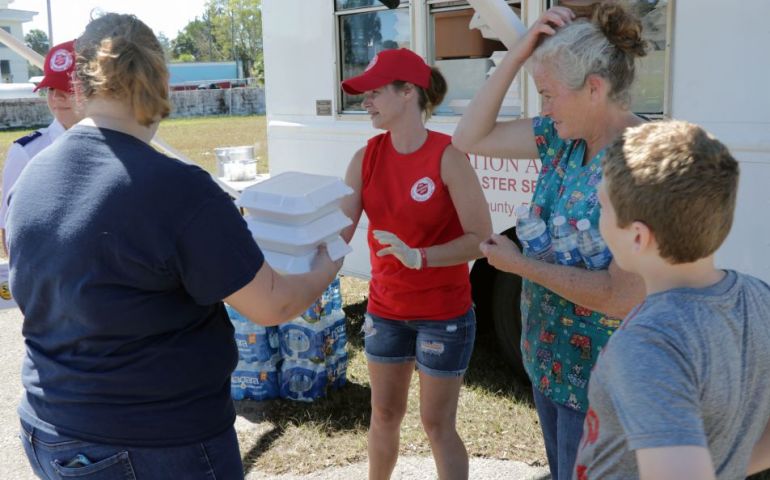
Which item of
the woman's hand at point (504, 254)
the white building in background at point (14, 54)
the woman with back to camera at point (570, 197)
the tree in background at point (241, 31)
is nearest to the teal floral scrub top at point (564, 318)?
the woman with back to camera at point (570, 197)

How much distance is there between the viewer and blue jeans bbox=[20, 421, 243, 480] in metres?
1.69

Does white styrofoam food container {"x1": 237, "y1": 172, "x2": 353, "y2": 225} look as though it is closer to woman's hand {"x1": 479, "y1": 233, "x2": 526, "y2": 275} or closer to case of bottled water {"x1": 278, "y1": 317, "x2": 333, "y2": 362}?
woman's hand {"x1": 479, "y1": 233, "x2": 526, "y2": 275}

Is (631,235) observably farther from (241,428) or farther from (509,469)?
(241,428)

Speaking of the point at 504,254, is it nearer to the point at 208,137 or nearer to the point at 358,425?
the point at 358,425

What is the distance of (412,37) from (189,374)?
10.5 ft

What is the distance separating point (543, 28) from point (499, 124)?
15.9 inches

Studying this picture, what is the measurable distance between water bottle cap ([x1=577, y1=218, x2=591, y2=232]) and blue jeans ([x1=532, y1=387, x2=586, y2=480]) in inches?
19.9

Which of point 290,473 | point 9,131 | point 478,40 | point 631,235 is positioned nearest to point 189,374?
point 631,235

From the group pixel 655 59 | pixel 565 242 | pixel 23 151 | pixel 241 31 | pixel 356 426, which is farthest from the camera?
pixel 241 31

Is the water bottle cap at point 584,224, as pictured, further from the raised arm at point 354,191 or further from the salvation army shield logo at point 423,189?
the raised arm at point 354,191

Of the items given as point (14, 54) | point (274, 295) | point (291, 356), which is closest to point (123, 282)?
point (274, 295)

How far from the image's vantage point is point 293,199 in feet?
6.90

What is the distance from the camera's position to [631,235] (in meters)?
1.31

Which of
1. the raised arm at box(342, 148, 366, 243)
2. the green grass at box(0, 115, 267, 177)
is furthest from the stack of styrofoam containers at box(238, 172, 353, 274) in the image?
the green grass at box(0, 115, 267, 177)
